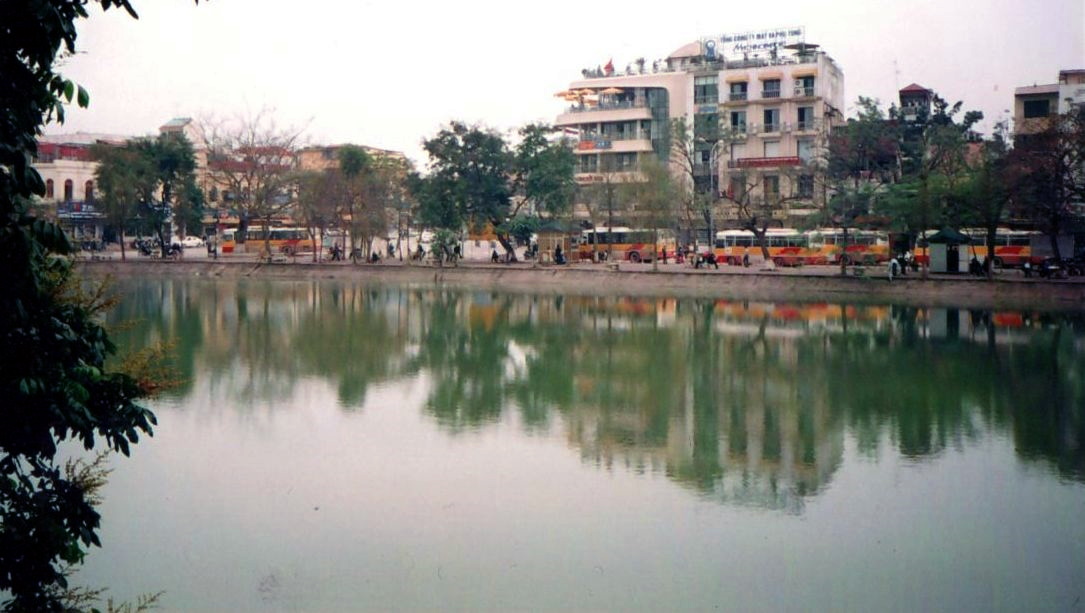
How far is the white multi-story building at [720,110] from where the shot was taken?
4903 centimetres

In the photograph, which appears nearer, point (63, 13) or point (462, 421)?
point (63, 13)

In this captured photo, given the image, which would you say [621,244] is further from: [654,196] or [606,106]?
[606,106]

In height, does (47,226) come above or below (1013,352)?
above

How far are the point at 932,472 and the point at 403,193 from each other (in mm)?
38771

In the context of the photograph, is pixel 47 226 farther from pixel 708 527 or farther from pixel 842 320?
pixel 842 320

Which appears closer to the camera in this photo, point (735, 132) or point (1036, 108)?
point (1036, 108)

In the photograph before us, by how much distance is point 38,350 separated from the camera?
5.25 metres

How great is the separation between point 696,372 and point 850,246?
24287 mm

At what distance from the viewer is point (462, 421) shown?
48.5 ft

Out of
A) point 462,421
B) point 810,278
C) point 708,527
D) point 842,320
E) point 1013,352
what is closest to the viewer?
point 708,527

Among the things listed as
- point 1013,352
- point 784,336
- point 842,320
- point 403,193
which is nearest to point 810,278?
point 842,320

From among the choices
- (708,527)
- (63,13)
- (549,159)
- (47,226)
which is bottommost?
(708,527)

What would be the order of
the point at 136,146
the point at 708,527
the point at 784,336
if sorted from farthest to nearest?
the point at 136,146 < the point at 784,336 < the point at 708,527

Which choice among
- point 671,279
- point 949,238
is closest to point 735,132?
point 671,279
